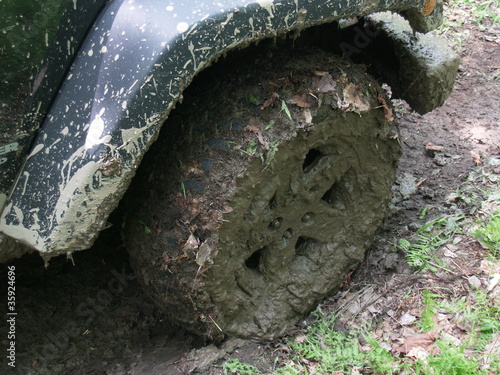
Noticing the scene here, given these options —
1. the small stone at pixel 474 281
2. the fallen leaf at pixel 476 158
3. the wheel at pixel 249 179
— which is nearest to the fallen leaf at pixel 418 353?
the small stone at pixel 474 281

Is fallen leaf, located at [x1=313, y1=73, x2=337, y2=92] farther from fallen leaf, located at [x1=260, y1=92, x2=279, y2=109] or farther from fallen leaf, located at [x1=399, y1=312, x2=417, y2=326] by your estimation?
fallen leaf, located at [x1=399, y1=312, x2=417, y2=326]

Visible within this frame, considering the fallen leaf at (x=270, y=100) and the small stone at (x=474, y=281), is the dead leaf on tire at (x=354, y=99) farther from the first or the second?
the small stone at (x=474, y=281)

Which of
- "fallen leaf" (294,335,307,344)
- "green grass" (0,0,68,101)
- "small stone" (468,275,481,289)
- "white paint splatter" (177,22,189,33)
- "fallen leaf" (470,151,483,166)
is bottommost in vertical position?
"fallen leaf" (294,335,307,344)

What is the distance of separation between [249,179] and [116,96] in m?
0.55

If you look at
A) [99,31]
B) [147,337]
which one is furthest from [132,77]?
[147,337]

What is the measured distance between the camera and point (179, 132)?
5.98ft

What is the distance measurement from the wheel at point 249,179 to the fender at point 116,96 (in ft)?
1.08

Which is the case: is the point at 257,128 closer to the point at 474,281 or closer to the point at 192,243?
the point at 192,243

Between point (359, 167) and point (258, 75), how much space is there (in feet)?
2.00

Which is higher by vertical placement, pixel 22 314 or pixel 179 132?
pixel 179 132

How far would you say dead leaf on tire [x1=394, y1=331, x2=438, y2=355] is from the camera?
1.96 meters

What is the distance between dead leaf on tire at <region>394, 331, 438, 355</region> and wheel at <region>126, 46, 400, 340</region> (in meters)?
0.48

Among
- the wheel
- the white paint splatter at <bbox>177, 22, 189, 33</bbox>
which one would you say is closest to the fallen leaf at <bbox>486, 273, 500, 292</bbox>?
the wheel

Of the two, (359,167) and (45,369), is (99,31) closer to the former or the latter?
(359,167)
